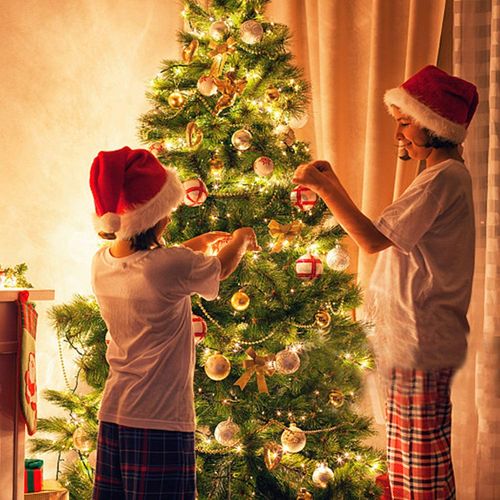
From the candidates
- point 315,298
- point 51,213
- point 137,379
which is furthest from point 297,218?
point 51,213

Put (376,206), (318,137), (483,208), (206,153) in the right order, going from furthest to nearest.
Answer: (318,137) < (376,206) < (483,208) < (206,153)

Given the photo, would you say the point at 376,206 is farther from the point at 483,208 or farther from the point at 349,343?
the point at 349,343

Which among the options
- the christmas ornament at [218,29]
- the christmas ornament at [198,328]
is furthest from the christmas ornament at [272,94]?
the christmas ornament at [198,328]

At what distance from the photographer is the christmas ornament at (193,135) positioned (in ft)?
7.73

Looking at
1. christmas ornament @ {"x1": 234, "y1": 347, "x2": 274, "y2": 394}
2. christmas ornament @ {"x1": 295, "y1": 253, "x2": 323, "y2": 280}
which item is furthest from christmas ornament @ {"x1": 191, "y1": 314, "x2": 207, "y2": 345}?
christmas ornament @ {"x1": 295, "y1": 253, "x2": 323, "y2": 280}

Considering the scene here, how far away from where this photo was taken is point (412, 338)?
1952 millimetres

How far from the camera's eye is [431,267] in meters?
1.95

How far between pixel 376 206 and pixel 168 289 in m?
Result: 1.55

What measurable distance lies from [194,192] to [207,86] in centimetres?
33

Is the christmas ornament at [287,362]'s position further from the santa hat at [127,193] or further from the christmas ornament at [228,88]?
the christmas ornament at [228,88]

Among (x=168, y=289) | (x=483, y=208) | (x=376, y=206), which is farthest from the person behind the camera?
(x=376, y=206)

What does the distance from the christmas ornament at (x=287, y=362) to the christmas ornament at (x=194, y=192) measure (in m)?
0.53

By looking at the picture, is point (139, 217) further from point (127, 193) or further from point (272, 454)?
point (272, 454)

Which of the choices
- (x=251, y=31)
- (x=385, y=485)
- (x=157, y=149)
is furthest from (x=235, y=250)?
(x=385, y=485)
